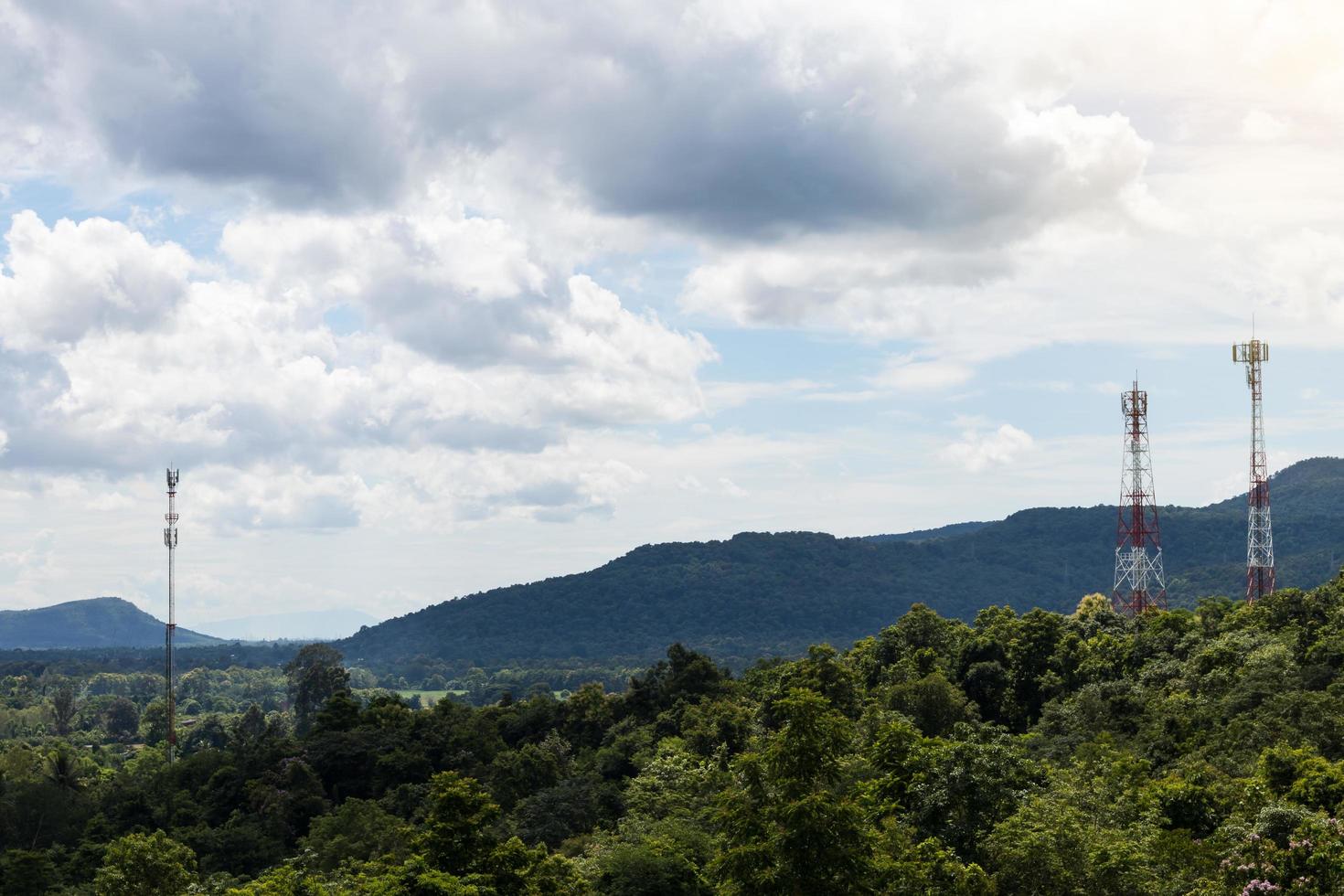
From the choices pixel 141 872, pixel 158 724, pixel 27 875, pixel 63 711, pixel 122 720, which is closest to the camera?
pixel 141 872

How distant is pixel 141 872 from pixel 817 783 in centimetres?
3027

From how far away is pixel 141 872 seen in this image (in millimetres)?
51344

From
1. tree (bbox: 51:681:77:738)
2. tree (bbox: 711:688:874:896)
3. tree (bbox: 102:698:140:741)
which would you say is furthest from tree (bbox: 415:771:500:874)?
tree (bbox: 102:698:140:741)

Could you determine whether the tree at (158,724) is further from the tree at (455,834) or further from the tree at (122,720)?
the tree at (455,834)

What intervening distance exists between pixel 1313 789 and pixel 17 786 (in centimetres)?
7931

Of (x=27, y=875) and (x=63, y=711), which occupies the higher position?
(x=27, y=875)

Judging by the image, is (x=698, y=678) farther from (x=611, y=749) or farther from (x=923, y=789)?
(x=923, y=789)

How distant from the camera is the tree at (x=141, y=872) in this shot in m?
50.6

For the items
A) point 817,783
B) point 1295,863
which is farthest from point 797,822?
point 1295,863

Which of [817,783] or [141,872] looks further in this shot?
[141,872]

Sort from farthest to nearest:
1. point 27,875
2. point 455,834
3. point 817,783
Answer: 1. point 27,875
2. point 455,834
3. point 817,783

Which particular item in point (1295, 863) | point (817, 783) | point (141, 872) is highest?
point (817, 783)

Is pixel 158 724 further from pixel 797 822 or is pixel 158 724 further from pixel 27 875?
pixel 797 822

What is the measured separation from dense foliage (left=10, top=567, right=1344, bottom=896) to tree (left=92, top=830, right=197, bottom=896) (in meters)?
0.14
